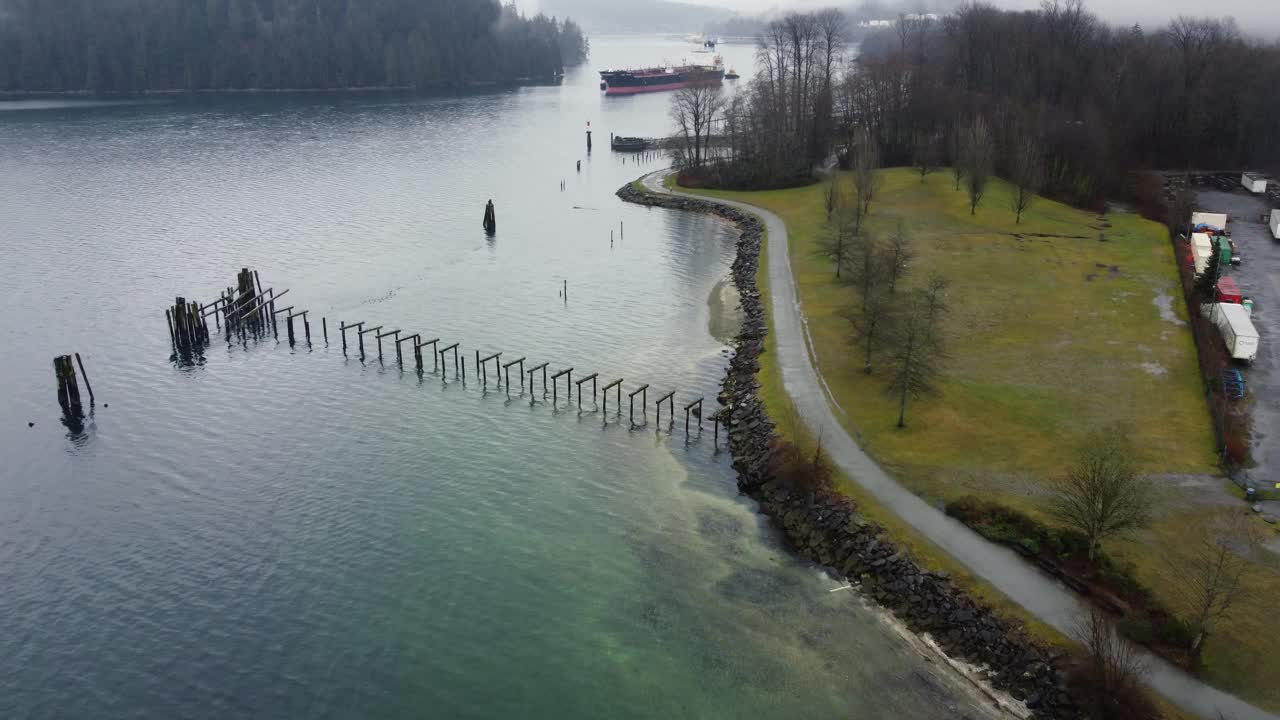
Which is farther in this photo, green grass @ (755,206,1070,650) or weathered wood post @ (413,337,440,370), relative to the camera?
weathered wood post @ (413,337,440,370)

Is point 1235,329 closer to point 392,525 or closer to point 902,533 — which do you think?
point 902,533

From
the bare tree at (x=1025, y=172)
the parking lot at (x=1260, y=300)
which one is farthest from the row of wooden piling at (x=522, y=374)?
the bare tree at (x=1025, y=172)

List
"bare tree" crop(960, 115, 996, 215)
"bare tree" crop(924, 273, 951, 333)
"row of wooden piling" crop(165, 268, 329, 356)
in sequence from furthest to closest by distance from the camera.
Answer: "bare tree" crop(960, 115, 996, 215) → "row of wooden piling" crop(165, 268, 329, 356) → "bare tree" crop(924, 273, 951, 333)

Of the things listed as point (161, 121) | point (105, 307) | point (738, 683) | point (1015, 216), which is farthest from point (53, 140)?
point (738, 683)

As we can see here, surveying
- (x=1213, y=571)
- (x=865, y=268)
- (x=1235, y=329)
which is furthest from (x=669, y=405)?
(x=1235, y=329)

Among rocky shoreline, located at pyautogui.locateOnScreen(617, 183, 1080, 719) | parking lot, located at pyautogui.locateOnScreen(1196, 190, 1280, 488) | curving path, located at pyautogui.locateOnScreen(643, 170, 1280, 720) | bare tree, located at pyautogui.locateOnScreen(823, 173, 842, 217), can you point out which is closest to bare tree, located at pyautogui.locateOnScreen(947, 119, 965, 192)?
bare tree, located at pyautogui.locateOnScreen(823, 173, 842, 217)

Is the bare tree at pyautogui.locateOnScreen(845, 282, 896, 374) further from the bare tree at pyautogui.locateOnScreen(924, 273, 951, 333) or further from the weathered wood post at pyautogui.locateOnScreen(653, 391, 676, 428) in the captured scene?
the weathered wood post at pyautogui.locateOnScreen(653, 391, 676, 428)

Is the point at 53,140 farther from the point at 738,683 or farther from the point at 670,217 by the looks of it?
the point at 738,683
